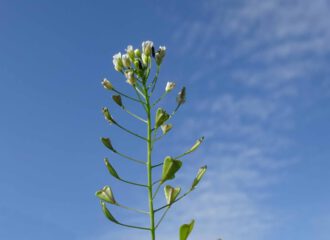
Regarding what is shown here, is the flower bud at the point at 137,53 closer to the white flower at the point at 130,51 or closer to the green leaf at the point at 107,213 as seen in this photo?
the white flower at the point at 130,51

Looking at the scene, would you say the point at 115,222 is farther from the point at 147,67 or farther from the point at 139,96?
the point at 147,67

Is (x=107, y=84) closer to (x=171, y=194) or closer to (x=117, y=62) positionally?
(x=117, y=62)

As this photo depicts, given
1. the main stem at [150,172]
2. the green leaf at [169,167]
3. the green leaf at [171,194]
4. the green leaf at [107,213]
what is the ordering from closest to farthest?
the main stem at [150,172], the green leaf at [169,167], the green leaf at [171,194], the green leaf at [107,213]

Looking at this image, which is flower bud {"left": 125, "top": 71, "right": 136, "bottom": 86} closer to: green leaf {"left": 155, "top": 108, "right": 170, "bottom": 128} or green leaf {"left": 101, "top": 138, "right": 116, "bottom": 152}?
green leaf {"left": 155, "top": 108, "right": 170, "bottom": 128}

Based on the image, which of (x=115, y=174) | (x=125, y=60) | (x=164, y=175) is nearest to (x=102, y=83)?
(x=125, y=60)

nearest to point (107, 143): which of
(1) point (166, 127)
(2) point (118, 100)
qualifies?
(2) point (118, 100)

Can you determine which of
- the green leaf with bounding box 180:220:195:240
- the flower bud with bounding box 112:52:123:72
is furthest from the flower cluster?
the green leaf with bounding box 180:220:195:240

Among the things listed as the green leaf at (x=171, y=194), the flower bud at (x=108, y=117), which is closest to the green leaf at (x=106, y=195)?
the green leaf at (x=171, y=194)
